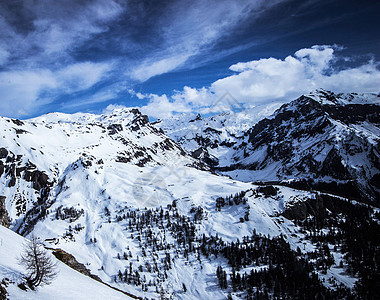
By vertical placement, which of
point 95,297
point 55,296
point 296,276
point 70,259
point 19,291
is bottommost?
point 296,276

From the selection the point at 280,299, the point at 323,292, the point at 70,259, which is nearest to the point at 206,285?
the point at 280,299

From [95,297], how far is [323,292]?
8140 inches

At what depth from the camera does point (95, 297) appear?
36.3 m

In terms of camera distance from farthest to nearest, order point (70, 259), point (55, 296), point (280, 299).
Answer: point (280, 299) → point (70, 259) → point (55, 296)

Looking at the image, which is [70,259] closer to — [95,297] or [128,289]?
[95,297]

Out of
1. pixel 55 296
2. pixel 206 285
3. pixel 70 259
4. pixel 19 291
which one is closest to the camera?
pixel 19 291

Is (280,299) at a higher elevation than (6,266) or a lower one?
lower

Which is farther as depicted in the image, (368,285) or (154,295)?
(368,285)

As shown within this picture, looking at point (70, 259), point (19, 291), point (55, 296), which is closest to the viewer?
point (19, 291)

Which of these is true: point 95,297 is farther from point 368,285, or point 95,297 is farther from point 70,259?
point 368,285

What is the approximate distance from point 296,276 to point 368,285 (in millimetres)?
58303

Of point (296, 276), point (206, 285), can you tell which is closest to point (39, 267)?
point (206, 285)

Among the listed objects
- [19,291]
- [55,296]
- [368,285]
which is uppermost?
[19,291]

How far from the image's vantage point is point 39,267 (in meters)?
32.5
